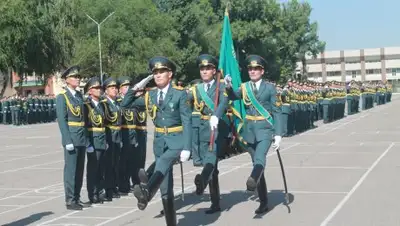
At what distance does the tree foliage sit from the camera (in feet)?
130

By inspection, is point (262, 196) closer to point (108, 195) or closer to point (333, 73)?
point (108, 195)

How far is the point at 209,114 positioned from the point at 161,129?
7.11 ft

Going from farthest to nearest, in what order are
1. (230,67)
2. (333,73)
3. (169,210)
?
(333,73)
(230,67)
(169,210)

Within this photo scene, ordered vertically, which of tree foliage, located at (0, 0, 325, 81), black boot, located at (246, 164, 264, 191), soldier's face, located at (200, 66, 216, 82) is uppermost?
tree foliage, located at (0, 0, 325, 81)

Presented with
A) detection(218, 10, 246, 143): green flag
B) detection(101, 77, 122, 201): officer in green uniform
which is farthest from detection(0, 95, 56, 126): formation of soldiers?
detection(218, 10, 246, 143): green flag

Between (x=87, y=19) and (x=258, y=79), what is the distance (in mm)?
51229

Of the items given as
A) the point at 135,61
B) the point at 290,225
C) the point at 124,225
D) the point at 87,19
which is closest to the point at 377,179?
the point at 290,225

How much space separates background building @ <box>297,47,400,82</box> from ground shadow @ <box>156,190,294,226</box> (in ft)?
348

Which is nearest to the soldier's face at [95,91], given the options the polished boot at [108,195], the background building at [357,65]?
the polished boot at [108,195]

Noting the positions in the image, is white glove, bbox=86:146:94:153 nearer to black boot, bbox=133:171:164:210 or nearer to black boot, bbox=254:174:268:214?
black boot, bbox=254:174:268:214

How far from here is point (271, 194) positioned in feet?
36.3

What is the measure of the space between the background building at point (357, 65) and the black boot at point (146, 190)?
10961 centimetres

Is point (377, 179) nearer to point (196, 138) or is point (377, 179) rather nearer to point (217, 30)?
point (196, 138)

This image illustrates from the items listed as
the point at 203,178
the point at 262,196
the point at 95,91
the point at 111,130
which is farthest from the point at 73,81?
the point at 262,196
